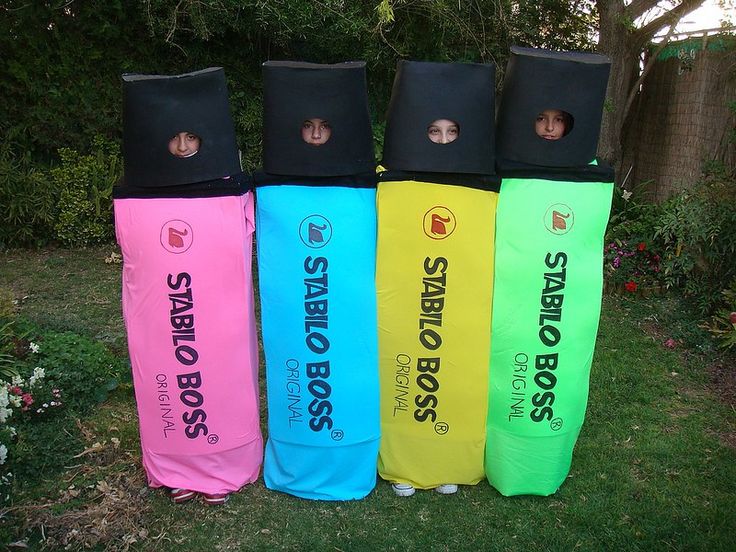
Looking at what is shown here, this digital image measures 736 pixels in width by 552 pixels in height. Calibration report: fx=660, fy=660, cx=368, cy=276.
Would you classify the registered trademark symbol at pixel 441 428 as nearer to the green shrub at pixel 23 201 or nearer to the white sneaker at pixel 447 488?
the white sneaker at pixel 447 488

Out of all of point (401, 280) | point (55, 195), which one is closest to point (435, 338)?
point (401, 280)

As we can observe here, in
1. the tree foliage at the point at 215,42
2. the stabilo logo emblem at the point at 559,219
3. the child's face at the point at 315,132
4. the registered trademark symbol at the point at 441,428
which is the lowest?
the registered trademark symbol at the point at 441,428

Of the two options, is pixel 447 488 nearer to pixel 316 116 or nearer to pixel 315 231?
pixel 315 231

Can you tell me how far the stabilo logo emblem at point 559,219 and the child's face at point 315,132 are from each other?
1.03 m

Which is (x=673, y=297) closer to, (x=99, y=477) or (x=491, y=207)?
(x=491, y=207)

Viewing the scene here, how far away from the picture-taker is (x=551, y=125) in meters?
2.94

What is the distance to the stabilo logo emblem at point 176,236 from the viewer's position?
2871 millimetres

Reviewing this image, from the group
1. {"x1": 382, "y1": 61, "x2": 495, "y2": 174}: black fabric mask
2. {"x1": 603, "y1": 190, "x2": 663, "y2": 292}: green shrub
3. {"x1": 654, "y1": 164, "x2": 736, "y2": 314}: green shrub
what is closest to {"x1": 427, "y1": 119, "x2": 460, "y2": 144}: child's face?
{"x1": 382, "y1": 61, "x2": 495, "y2": 174}: black fabric mask

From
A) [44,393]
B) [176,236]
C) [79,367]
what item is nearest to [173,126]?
[176,236]

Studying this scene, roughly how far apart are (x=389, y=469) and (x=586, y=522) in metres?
0.98

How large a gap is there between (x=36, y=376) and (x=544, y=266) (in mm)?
2913

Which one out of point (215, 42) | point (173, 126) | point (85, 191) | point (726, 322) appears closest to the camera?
point (173, 126)

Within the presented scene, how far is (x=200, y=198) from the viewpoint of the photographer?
9.43 ft

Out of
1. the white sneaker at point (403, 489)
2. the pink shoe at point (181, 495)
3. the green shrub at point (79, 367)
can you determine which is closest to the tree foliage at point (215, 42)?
the green shrub at point (79, 367)
